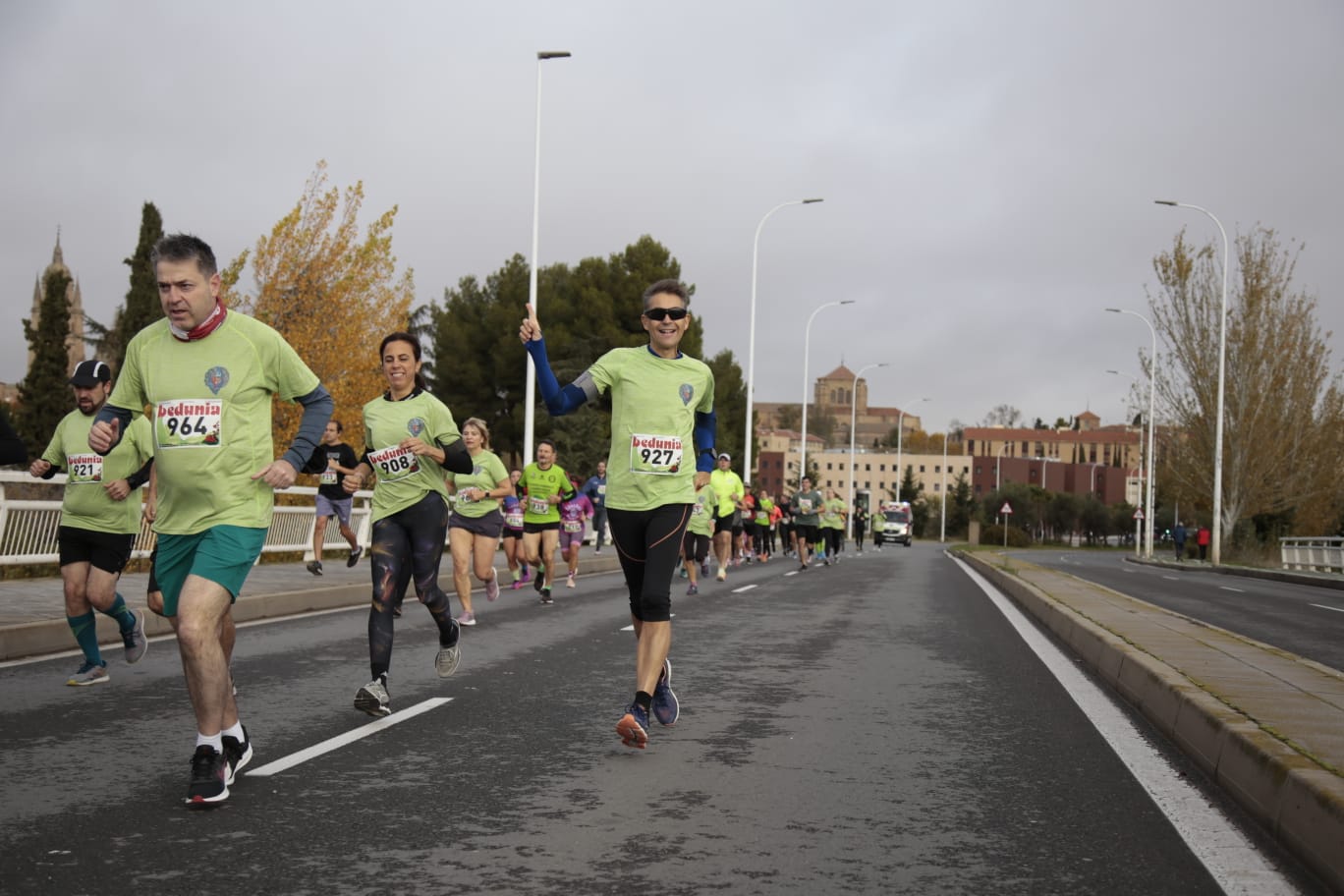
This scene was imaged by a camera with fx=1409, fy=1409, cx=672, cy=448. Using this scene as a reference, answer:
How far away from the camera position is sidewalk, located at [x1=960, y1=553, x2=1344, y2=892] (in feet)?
15.7

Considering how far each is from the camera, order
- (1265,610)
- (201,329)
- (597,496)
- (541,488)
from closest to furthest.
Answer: (201,329), (541,488), (1265,610), (597,496)

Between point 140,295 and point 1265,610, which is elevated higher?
point 140,295

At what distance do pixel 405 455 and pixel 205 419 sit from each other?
8.41 ft

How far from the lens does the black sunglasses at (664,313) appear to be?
22.2ft

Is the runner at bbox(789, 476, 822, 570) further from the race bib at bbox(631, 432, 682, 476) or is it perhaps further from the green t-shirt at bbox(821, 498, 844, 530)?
the race bib at bbox(631, 432, 682, 476)

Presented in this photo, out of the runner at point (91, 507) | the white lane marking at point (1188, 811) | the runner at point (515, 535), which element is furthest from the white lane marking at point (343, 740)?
the runner at point (515, 535)

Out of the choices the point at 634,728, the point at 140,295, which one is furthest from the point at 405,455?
the point at 140,295

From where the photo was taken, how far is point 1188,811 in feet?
17.8

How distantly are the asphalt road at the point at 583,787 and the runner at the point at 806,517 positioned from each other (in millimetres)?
16993

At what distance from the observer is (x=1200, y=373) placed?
172 feet

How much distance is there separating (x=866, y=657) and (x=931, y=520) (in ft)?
415

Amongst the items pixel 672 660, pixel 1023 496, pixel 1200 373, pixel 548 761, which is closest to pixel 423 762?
pixel 548 761

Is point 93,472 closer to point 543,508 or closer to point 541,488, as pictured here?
point 541,488

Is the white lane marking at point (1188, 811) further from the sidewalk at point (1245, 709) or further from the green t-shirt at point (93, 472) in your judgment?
the green t-shirt at point (93, 472)
